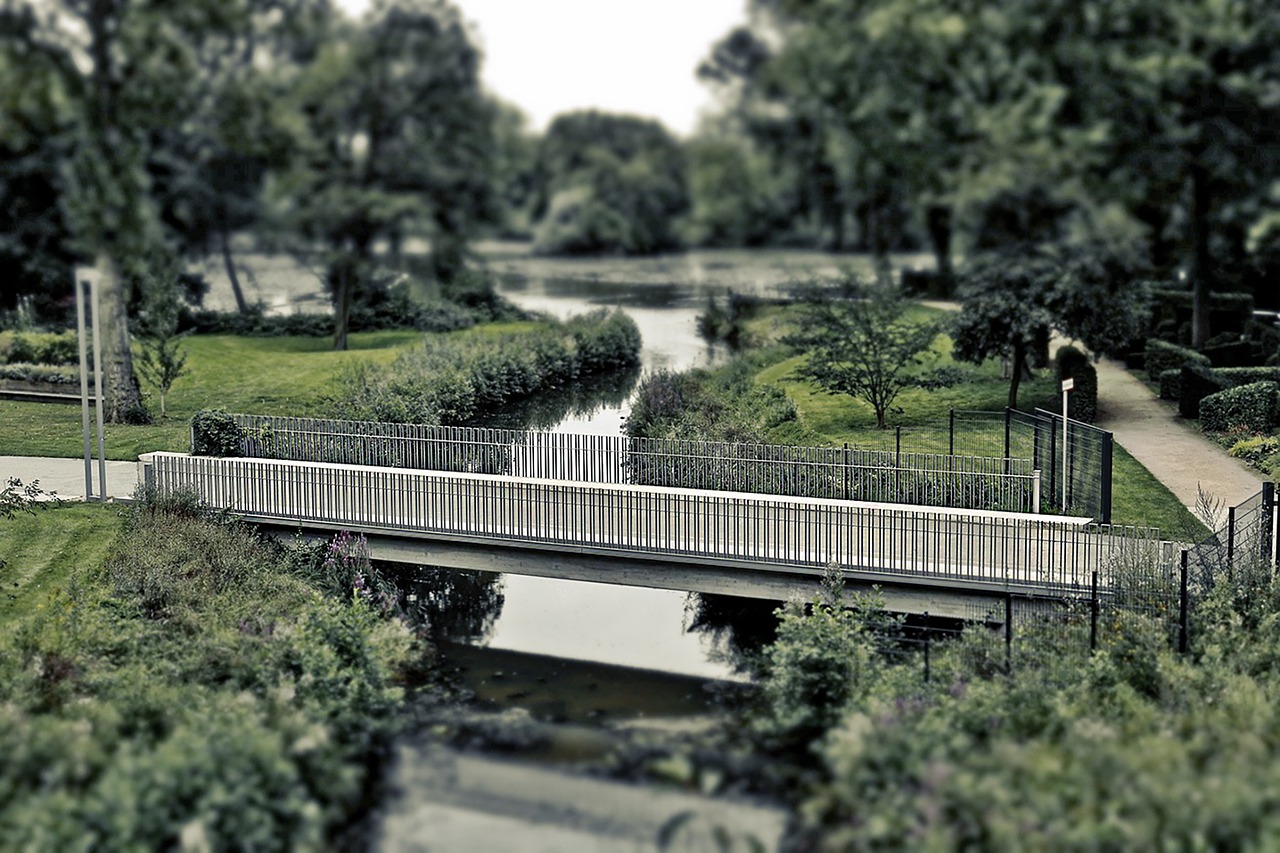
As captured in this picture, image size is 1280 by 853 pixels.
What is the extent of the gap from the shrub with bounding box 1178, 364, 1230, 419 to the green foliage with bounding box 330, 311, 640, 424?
11018 mm

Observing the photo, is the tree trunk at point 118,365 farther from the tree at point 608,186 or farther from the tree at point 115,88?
the tree at point 608,186

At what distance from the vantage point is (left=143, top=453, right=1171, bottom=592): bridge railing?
15211 millimetres

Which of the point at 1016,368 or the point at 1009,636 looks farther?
the point at 1016,368

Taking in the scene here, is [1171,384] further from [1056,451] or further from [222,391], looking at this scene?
[222,391]

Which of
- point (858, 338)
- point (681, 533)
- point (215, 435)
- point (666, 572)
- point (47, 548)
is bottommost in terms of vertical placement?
point (666, 572)

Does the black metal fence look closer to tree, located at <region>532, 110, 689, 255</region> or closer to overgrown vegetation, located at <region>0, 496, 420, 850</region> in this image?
tree, located at <region>532, 110, 689, 255</region>

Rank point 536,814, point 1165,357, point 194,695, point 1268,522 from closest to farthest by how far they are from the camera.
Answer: point 536,814 → point 194,695 → point 1268,522 → point 1165,357

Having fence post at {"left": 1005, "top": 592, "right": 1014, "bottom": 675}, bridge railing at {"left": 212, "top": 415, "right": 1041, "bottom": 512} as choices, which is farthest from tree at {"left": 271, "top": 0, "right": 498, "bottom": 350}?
bridge railing at {"left": 212, "top": 415, "right": 1041, "bottom": 512}

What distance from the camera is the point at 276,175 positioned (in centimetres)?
1294

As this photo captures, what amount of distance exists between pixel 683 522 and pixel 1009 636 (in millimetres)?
3873

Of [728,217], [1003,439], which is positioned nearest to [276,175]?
[728,217]

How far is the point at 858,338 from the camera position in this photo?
917 inches

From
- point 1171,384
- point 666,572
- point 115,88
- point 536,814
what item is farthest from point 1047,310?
point 536,814

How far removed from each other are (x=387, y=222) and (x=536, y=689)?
4.58 meters
